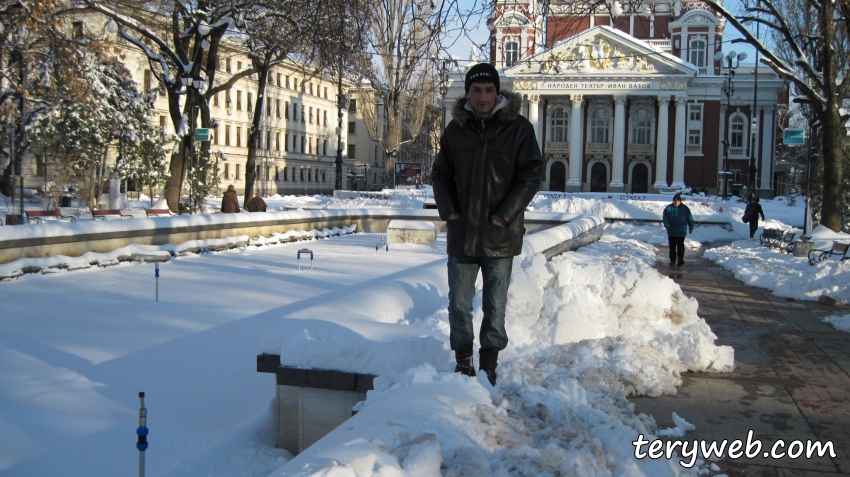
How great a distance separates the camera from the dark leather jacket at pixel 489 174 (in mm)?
4637

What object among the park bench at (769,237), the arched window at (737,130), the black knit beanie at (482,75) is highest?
the arched window at (737,130)

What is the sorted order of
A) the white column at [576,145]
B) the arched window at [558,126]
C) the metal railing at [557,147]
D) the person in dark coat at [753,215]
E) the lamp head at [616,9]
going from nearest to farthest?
the lamp head at [616,9] → the person in dark coat at [753,215] → the white column at [576,145] → the metal railing at [557,147] → the arched window at [558,126]

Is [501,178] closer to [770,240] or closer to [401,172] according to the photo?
[770,240]

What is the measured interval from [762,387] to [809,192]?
2220 centimetres

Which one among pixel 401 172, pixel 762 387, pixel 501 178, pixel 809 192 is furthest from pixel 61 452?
pixel 401 172

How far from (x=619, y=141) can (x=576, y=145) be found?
3.88 m

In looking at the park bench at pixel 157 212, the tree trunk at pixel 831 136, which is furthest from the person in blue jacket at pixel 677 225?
the park bench at pixel 157 212

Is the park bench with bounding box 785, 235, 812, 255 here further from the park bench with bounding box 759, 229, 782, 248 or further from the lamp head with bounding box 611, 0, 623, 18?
the lamp head with bounding box 611, 0, 623, 18

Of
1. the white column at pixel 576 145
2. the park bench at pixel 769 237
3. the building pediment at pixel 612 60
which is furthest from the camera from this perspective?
the white column at pixel 576 145

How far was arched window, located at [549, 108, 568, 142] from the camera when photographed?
244 feet

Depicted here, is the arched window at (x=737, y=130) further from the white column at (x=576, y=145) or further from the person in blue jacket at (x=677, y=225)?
the person in blue jacket at (x=677, y=225)

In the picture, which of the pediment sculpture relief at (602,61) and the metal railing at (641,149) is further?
the metal railing at (641,149)

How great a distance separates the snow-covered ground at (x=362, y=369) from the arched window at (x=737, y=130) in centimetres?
7047

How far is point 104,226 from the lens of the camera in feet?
45.6
